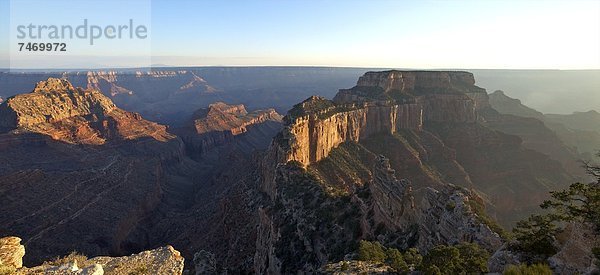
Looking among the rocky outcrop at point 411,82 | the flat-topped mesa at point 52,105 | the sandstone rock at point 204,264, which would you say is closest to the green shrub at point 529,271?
the sandstone rock at point 204,264

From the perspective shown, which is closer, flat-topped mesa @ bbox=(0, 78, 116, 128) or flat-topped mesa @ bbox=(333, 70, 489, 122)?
flat-topped mesa @ bbox=(333, 70, 489, 122)

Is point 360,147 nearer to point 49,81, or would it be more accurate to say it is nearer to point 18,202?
point 18,202

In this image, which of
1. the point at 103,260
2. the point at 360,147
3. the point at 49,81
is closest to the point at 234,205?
the point at 360,147

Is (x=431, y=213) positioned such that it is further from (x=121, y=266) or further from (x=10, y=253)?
(x=10, y=253)

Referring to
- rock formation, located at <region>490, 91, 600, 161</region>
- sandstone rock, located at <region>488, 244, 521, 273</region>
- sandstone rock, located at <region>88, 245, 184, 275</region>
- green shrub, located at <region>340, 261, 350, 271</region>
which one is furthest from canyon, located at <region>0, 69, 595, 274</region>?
sandstone rock, located at <region>88, 245, 184, 275</region>

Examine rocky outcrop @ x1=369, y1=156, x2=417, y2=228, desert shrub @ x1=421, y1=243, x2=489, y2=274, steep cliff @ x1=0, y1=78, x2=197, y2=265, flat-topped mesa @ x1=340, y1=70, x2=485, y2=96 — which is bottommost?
steep cliff @ x1=0, y1=78, x2=197, y2=265

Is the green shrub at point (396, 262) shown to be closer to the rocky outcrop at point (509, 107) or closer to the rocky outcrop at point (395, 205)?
the rocky outcrop at point (395, 205)

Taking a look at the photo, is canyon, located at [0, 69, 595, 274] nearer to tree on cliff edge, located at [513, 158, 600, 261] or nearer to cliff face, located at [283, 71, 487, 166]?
cliff face, located at [283, 71, 487, 166]
